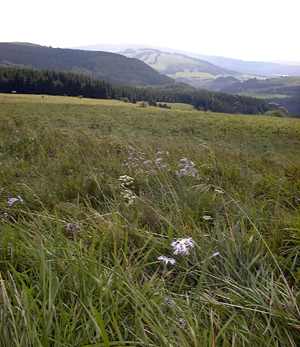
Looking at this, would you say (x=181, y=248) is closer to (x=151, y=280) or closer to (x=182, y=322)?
(x=151, y=280)

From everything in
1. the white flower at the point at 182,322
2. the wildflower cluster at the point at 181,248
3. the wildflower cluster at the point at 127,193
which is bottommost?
the wildflower cluster at the point at 127,193

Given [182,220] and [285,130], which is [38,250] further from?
[285,130]

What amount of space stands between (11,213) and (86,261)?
139cm

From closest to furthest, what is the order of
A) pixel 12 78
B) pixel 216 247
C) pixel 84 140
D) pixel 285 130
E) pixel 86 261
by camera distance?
pixel 86 261 < pixel 216 247 < pixel 84 140 < pixel 285 130 < pixel 12 78

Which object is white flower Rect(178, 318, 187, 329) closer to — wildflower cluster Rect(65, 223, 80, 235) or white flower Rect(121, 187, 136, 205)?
wildflower cluster Rect(65, 223, 80, 235)

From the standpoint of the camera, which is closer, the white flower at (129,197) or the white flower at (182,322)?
the white flower at (182,322)

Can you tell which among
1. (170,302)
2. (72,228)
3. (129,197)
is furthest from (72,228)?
(170,302)

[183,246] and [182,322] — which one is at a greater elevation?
[183,246]

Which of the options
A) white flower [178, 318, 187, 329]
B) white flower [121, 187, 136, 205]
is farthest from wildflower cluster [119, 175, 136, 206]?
white flower [178, 318, 187, 329]

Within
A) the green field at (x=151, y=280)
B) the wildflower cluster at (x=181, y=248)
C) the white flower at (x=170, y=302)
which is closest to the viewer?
the green field at (x=151, y=280)

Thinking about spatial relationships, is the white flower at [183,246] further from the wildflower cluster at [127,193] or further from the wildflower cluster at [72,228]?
the wildflower cluster at [127,193]

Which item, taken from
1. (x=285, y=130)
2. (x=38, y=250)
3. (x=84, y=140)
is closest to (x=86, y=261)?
(x=38, y=250)

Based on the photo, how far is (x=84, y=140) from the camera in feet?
24.0

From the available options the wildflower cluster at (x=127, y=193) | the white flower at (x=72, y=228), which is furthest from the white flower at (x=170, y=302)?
the wildflower cluster at (x=127, y=193)
